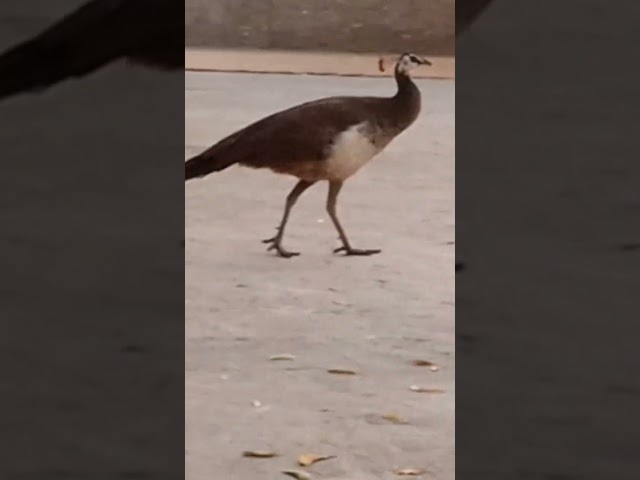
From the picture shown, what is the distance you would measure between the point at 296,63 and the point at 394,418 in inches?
19.1

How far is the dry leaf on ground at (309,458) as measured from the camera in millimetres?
542

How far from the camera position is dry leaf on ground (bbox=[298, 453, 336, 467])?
0.54 m

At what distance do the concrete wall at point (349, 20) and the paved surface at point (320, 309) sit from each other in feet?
0.09

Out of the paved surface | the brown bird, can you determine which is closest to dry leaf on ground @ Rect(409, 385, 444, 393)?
the paved surface

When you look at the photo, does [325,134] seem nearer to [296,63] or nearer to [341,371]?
[341,371]

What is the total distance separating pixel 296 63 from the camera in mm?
987

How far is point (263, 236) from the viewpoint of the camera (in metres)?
0.82

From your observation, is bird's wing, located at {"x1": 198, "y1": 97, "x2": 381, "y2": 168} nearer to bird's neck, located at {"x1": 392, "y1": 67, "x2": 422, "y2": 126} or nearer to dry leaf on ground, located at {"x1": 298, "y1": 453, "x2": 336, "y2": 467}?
bird's neck, located at {"x1": 392, "y1": 67, "x2": 422, "y2": 126}

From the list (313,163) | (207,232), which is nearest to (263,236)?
(207,232)

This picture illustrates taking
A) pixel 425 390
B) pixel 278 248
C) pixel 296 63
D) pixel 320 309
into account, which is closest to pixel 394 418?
pixel 425 390
